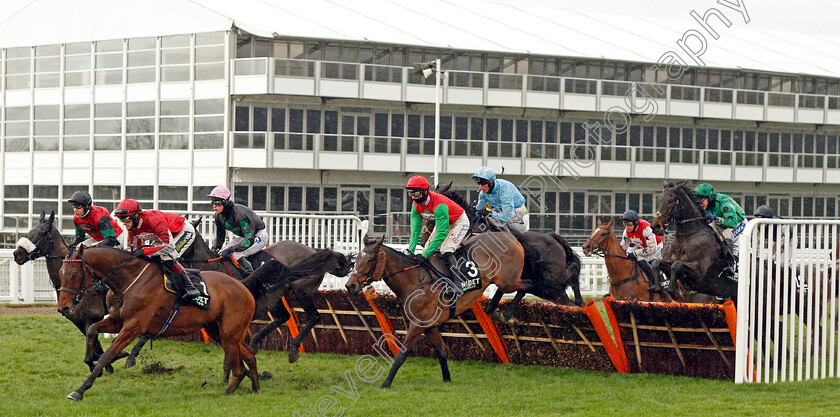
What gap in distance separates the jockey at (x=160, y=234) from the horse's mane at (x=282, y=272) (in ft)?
2.44

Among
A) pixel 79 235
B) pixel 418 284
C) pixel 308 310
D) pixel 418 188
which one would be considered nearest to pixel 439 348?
pixel 418 284

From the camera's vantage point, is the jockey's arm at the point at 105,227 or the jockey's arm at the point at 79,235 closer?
the jockey's arm at the point at 105,227

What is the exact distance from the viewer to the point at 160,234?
793 centimetres

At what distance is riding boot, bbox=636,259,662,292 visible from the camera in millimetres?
9844

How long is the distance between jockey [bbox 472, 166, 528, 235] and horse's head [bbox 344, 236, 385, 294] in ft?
5.19

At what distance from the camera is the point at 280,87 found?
24.6 m

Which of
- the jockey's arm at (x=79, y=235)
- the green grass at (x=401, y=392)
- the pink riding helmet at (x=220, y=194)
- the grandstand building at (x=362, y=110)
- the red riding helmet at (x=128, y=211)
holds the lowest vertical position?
the green grass at (x=401, y=392)

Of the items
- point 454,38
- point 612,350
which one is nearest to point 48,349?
point 612,350

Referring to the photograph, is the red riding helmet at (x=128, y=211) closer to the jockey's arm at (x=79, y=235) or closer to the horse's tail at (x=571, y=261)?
the jockey's arm at (x=79, y=235)

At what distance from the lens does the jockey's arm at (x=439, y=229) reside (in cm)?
827

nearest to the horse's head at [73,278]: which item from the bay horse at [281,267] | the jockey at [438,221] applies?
the bay horse at [281,267]

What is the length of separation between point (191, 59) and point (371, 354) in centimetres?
1730

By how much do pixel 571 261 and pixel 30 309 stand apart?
28.8 ft

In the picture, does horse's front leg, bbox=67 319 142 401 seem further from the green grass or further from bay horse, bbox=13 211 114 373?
bay horse, bbox=13 211 114 373
